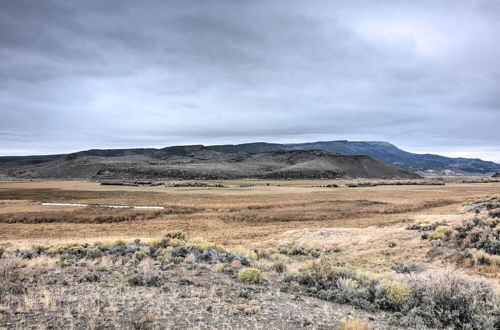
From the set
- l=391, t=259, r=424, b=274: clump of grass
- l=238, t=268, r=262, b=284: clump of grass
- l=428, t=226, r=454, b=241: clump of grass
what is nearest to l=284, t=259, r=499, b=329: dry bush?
l=238, t=268, r=262, b=284: clump of grass

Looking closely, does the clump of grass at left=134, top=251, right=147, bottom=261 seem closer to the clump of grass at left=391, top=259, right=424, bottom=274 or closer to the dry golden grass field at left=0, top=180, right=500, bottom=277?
the dry golden grass field at left=0, top=180, right=500, bottom=277

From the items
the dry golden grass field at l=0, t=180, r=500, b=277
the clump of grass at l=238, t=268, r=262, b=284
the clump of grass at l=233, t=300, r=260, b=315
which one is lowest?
the dry golden grass field at l=0, t=180, r=500, b=277

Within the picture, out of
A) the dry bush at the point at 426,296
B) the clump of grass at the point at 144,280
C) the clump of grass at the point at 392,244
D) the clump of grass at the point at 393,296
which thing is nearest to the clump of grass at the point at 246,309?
the dry bush at the point at 426,296

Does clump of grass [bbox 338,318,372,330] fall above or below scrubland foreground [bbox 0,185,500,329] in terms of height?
above

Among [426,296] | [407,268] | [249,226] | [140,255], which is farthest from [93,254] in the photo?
[249,226]

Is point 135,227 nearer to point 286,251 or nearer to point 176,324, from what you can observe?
point 286,251

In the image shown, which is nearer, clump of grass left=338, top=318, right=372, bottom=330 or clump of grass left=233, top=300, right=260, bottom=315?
clump of grass left=338, top=318, right=372, bottom=330

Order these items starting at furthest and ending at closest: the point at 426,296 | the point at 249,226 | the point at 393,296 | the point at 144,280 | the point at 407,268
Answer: the point at 249,226 < the point at 407,268 < the point at 144,280 < the point at 393,296 < the point at 426,296

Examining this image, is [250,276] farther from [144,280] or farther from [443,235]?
[443,235]

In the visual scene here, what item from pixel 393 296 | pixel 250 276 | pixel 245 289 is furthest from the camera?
pixel 250 276

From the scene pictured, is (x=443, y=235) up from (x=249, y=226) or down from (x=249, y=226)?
up

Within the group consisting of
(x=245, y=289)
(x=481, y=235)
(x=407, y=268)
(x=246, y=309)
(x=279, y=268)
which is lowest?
(x=407, y=268)

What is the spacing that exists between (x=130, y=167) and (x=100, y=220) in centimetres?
13673

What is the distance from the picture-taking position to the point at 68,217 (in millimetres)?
33844
